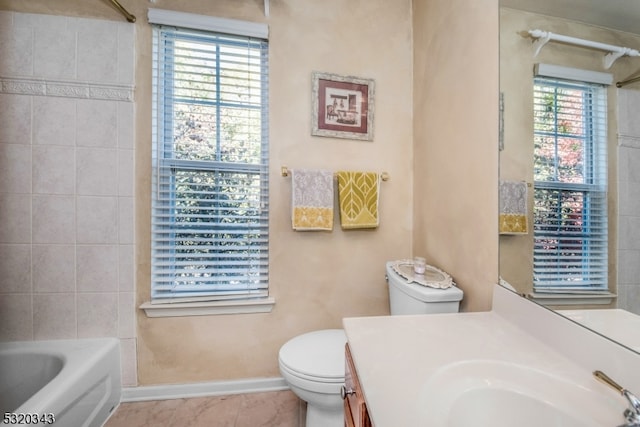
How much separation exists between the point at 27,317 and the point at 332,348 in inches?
63.9

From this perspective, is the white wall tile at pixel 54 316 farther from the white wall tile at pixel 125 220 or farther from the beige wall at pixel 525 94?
the beige wall at pixel 525 94

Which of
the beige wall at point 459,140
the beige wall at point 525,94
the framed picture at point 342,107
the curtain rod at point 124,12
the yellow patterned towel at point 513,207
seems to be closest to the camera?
the beige wall at point 525,94

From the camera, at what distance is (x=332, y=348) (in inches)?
43.9

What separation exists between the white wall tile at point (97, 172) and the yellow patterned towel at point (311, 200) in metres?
0.99

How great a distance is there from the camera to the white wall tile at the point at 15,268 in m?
1.24

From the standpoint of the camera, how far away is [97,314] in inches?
51.6

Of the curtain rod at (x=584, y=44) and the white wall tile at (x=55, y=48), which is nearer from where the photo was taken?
the curtain rod at (x=584, y=44)

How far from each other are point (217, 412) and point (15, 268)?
1309 millimetres

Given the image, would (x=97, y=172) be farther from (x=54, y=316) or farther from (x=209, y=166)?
(x=54, y=316)

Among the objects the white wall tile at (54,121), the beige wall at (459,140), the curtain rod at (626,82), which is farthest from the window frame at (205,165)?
Answer: the curtain rod at (626,82)

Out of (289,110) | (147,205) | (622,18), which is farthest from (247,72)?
(622,18)

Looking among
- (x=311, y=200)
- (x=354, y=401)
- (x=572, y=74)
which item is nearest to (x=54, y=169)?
(x=311, y=200)

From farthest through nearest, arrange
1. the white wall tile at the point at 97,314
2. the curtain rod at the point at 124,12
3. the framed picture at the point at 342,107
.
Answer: the framed picture at the point at 342,107, the white wall tile at the point at 97,314, the curtain rod at the point at 124,12

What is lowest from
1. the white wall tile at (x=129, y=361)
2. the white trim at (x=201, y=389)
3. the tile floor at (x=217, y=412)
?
the tile floor at (x=217, y=412)
